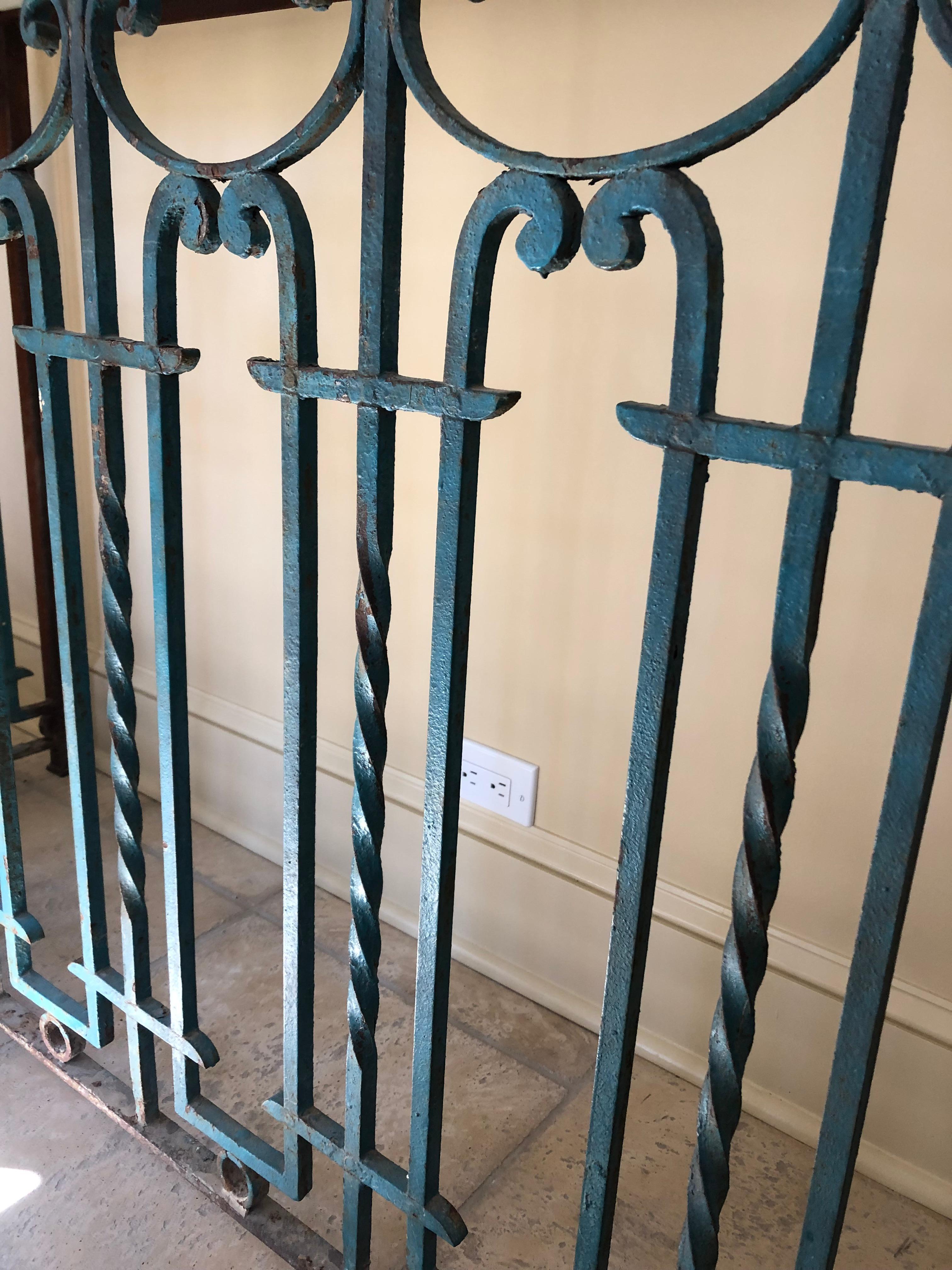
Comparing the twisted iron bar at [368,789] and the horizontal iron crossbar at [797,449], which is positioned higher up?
the horizontal iron crossbar at [797,449]

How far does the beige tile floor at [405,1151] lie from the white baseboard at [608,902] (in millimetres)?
22

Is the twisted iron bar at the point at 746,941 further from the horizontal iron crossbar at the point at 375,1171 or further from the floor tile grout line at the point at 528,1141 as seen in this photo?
the floor tile grout line at the point at 528,1141

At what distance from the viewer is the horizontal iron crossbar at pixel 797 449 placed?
469 mm

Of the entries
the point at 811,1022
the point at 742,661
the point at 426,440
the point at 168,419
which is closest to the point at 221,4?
the point at 426,440

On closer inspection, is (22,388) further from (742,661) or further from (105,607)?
(742,661)

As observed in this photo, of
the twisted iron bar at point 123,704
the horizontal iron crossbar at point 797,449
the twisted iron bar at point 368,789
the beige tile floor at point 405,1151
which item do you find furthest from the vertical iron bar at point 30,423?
the horizontal iron crossbar at point 797,449

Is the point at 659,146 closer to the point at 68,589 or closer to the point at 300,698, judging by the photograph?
the point at 300,698

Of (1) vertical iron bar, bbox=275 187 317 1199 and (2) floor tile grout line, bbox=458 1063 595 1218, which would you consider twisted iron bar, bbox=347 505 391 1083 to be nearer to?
(1) vertical iron bar, bbox=275 187 317 1199

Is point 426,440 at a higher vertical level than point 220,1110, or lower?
higher

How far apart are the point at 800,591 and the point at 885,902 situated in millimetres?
174

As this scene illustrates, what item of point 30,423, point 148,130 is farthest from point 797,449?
point 30,423

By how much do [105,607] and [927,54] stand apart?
3.26 ft

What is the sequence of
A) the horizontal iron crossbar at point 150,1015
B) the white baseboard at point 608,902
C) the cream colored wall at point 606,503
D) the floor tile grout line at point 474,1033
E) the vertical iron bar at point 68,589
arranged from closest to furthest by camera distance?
the vertical iron bar at point 68,589
the horizontal iron crossbar at point 150,1015
the cream colored wall at point 606,503
the white baseboard at point 608,902
the floor tile grout line at point 474,1033

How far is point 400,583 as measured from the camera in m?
1.55
